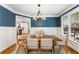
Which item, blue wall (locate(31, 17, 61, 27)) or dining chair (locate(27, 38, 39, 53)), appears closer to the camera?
dining chair (locate(27, 38, 39, 53))

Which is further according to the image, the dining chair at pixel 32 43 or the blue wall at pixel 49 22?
the blue wall at pixel 49 22

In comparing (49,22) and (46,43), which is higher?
(49,22)

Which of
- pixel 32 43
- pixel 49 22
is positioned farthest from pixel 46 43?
pixel 49 22

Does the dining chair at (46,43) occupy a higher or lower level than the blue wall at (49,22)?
lower

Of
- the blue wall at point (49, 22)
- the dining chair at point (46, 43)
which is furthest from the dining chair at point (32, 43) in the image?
the blue wall at point (49, 22)

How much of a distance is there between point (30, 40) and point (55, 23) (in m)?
4.64

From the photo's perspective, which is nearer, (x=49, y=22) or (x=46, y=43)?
(x=46, y=43)

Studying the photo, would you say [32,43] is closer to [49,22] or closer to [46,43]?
[46,43]

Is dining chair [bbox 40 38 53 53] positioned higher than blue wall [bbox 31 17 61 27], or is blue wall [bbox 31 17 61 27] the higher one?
blue wall [bbox 31 17 61 27]

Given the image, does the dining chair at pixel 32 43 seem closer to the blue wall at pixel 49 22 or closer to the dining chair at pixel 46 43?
the dining chair at pixel 46 43

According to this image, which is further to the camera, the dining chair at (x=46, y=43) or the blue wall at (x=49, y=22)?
the blue wall at (x=49, y=22)

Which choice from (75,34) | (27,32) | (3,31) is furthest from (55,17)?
(3,31)

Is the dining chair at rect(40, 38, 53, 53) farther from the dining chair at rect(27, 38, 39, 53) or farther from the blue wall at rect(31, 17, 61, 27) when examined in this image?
the blue wall at rect(31, 17, 61, 27)

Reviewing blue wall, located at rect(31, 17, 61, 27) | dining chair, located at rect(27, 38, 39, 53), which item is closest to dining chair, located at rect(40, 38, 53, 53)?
dining chair, located at rect(27, 38, 39, 53)
